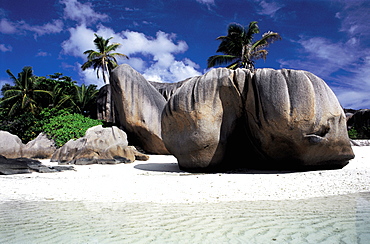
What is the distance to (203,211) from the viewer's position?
3002mm

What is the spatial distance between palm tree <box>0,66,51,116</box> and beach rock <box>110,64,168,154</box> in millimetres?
12839

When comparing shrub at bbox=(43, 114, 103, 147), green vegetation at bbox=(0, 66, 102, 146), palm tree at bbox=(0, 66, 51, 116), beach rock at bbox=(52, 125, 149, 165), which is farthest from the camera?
palm tree at bbox=(0, 66, 51, 116)

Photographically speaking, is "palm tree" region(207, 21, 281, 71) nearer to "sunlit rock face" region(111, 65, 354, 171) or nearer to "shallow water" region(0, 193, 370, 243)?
"sunlit rock face" region(111, 65, 354, 171)

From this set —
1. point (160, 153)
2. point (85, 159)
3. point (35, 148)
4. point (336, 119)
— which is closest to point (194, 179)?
point (336, 119)

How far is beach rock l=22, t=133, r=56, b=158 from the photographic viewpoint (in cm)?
1140

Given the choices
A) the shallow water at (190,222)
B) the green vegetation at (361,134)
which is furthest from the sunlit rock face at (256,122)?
the green vegetation at (361,134)

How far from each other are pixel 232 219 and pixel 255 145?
145 inches

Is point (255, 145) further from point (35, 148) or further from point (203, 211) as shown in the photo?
point (35, 148)

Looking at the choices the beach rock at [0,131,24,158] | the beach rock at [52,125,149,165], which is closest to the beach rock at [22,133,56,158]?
the beach rock at [0,131,24,158]

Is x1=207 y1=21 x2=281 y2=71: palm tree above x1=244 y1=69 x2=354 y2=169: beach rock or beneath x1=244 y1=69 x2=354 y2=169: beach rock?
above

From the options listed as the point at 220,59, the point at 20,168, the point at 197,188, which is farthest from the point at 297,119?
the point at 220,59

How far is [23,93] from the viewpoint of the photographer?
21.7 meters

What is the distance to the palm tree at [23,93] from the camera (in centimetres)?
2139

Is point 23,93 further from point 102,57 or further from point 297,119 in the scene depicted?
point 297,119
